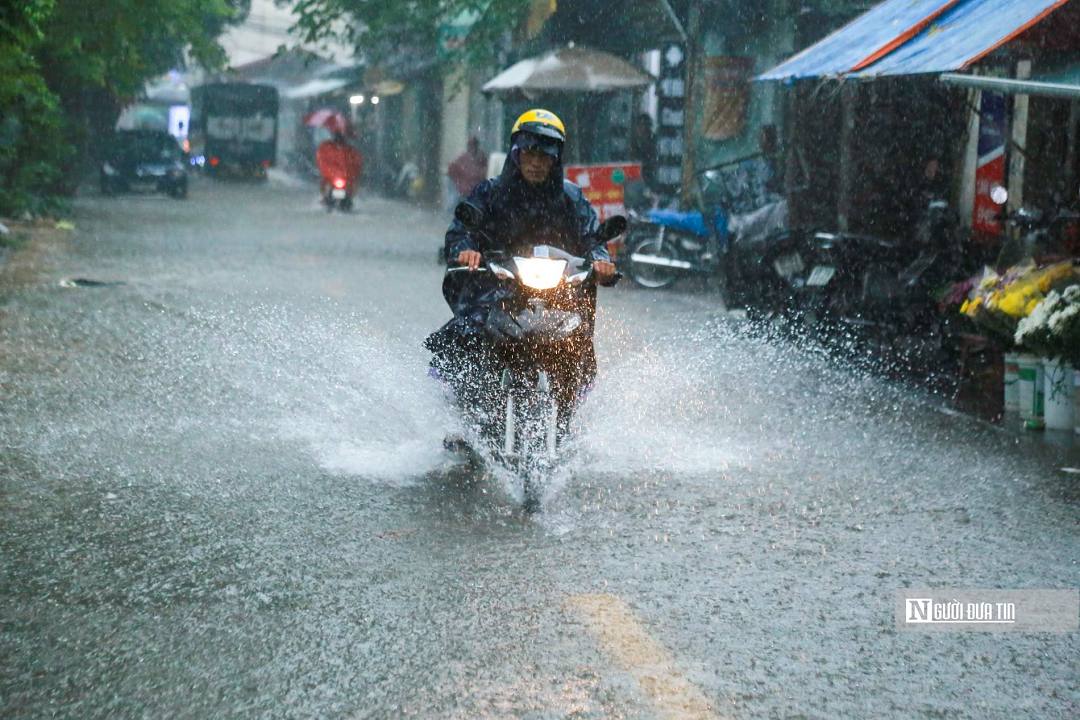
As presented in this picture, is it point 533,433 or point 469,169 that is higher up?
point 469,169

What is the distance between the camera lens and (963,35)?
9258mm

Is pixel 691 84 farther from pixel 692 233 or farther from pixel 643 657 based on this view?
pixel 643 657

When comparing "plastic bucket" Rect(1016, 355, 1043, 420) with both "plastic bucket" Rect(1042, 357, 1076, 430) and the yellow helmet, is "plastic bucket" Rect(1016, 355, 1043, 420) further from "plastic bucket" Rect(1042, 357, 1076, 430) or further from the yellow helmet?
the yellow helmet

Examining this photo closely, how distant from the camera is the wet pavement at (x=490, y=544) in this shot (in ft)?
12.3

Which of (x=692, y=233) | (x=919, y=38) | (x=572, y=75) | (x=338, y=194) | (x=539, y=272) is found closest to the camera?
(x=539, y=272)

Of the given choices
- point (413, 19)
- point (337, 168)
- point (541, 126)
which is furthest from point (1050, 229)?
point (337, 168)

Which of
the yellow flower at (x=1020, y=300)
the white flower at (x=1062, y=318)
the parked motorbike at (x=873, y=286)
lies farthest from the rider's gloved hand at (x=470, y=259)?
the parked motorbike at (x=873, y=286)

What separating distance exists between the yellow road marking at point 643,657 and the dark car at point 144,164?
32.5 m

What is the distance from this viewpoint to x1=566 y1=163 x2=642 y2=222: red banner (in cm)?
1748

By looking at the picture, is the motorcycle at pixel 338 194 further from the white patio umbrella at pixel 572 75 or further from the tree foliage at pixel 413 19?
the white patio umbrella at pixel 572 75

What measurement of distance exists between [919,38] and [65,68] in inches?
815

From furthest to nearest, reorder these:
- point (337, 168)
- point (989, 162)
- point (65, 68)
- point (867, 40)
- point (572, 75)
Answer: point (337, 168)
point (65, 68)
point (572, 75)
point (989, 162)
point (867, 40)

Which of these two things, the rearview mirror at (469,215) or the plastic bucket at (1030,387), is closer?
the rearview mirror at (469,215)

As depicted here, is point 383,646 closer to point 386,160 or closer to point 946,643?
point 946,643
